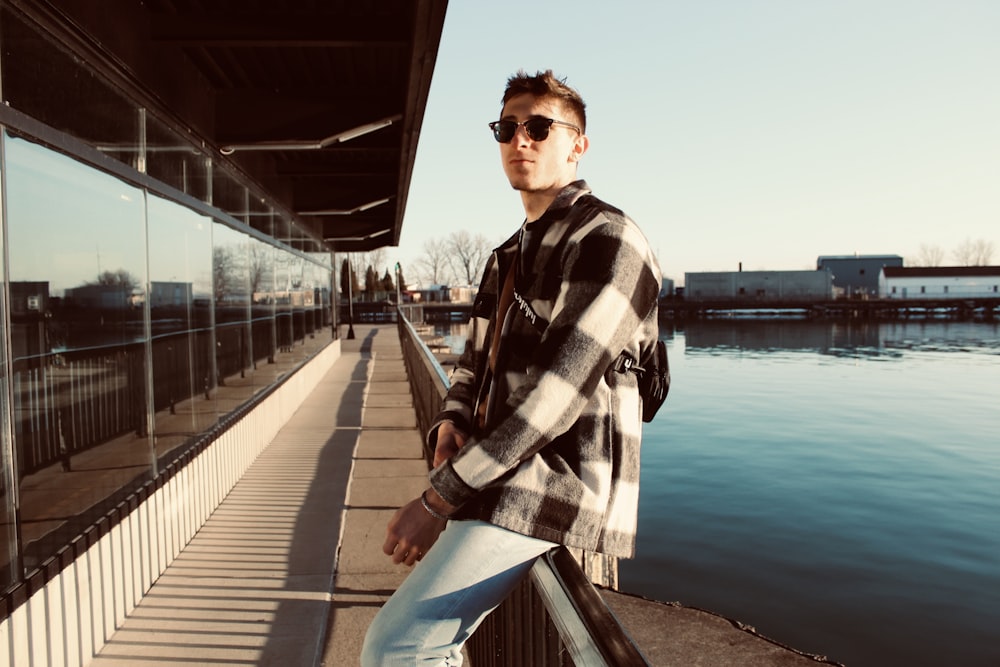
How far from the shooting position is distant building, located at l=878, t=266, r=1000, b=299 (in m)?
106

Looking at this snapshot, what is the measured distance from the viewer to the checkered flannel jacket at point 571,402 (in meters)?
1.68

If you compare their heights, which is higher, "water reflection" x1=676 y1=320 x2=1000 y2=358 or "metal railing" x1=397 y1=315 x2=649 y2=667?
"metal railing" x1=397 y1=315 x2=649 y2=667

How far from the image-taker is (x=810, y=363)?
4469cm

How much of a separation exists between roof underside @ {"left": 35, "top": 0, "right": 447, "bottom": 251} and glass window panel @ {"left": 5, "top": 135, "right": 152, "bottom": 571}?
2.64ft

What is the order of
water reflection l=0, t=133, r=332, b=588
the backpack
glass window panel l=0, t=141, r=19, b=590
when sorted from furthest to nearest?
water reflection l=0, t=133, r=332, b=588 < glass window panel l=0, t=141, r=19, b=590 < the backpack

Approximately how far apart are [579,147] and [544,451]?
0.82m

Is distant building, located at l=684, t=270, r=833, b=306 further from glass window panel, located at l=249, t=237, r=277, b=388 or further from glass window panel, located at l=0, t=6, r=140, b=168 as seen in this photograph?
glass window panel, located at l=0, t=6, r=140, b=168

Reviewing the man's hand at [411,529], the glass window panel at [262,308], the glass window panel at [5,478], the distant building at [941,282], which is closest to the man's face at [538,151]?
the man's hand at [411,529]

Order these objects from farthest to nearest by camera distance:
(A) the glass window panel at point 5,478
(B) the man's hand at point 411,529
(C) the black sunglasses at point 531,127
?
(A) the glass window panel at point 5,478, (C) the black sunglasses at point 531,127, (B) the man's hand at point 411,529

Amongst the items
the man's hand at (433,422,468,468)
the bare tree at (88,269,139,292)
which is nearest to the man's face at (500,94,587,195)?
the man's hand at (433,422,468,468)

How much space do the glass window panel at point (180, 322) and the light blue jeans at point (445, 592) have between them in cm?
404

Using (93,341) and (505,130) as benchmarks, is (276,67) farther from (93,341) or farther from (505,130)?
(505,130)

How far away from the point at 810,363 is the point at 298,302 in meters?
35.8

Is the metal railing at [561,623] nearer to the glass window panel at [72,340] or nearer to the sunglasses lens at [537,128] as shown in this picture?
the sunglasses lens at [537,128]
